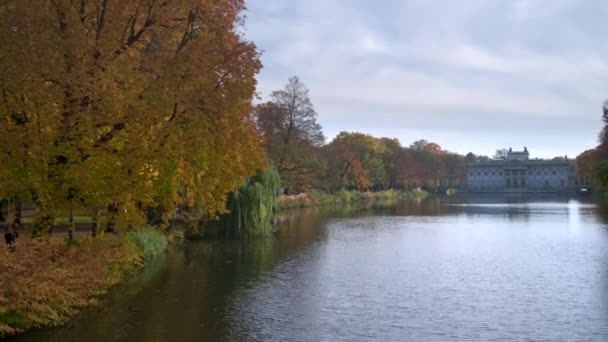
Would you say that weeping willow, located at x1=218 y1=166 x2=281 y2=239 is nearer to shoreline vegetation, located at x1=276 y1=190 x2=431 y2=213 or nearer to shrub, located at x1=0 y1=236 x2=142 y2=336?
shrub, located at x1=0 y1=236 x2=142 y2=336

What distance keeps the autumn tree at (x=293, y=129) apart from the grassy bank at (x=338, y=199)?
6.79 feet

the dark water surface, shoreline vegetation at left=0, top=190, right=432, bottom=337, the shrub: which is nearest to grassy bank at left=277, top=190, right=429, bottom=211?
the dark water surface

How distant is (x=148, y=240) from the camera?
2566 centimetres

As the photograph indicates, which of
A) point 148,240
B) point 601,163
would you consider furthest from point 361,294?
point 601,163

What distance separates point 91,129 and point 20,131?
170 cm

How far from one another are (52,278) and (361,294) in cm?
893

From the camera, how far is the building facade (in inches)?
6132

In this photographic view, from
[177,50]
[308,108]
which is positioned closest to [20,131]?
[177,50]

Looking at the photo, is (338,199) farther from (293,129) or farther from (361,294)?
(361,294)

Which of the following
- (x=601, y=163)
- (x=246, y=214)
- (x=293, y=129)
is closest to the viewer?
(x=246, y=214)

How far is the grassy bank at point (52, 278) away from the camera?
43.5 ft

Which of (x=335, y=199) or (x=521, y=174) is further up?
(x=521, y=174)

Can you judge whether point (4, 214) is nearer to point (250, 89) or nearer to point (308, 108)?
point (250, 89)

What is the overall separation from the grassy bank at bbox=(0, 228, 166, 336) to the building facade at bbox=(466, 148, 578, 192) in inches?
5436
